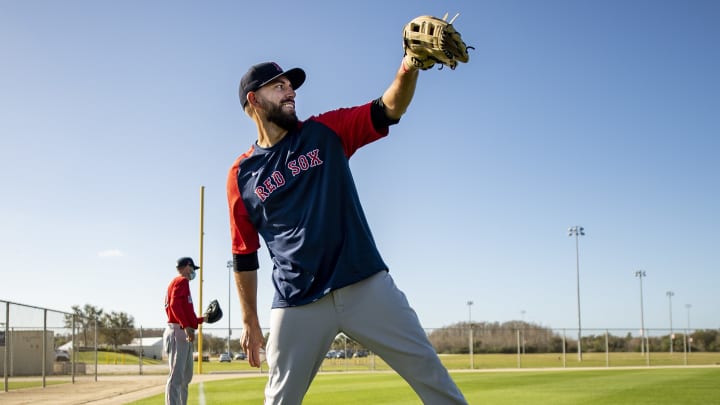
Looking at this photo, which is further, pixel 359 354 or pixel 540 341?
pixel 540 341

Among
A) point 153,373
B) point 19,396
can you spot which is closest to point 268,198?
point 19,396

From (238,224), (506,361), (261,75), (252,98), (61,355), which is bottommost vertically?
(506,361)

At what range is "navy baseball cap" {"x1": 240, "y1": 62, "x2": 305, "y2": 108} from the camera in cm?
396

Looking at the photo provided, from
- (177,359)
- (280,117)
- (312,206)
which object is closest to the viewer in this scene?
(312,206)

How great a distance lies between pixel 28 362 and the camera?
820 inches

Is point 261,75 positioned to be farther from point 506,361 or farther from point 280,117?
point 506,361

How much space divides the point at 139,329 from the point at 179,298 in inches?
921

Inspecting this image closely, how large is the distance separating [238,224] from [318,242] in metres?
0.66

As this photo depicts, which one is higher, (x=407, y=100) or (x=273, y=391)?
(x=407, y=100)

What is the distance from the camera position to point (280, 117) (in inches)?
152

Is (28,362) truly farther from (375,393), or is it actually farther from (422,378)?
(422,378)

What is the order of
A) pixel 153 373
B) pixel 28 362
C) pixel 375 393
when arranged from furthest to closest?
pixel 153 373 < pixel 28 362 < pixel 375 393

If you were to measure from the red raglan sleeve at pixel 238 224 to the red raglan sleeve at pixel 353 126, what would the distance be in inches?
23.4

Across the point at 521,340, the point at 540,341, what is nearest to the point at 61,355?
the point at 521,340
